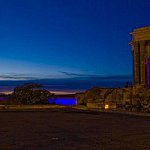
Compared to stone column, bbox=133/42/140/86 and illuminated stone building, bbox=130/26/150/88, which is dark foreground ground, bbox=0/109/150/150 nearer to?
illuminated stone building, bbox=130/26/150/88

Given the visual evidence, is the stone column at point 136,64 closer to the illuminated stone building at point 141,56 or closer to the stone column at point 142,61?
the illuminated stone building at point 141,56

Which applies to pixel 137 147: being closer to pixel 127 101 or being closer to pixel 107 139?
pixel 107 139

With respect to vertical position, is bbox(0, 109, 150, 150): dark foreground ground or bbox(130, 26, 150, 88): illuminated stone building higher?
bbox(130, 26, 150, 88): illuminated stone building

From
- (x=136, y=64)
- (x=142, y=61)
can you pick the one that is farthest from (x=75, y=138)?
(x=136, y=64)

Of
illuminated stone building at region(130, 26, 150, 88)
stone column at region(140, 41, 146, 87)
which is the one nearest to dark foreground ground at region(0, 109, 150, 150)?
illuminated stone building at region(130, 26, 150, 88)

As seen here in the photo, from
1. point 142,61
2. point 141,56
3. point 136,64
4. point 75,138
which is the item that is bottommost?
point 75,138

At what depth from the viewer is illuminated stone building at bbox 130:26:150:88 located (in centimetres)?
4131

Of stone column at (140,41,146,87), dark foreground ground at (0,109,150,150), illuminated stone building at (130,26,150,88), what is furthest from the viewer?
stone column at (140,41,146,87)

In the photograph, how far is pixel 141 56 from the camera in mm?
41938

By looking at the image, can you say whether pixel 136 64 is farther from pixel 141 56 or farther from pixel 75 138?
pixel 75 138

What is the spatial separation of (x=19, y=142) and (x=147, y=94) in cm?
2330

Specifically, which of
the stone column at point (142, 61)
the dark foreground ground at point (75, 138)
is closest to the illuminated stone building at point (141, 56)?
the stone column at point (142, 61)

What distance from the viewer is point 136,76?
42812 millimetres

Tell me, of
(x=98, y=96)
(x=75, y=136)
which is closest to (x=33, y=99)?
(x=98, y=96)
